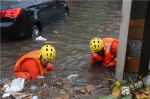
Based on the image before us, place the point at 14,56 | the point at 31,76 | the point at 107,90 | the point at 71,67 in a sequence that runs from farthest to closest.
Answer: the point at 14,56 → the point at 71,67 → the point at 31,76 → the point at 107,90

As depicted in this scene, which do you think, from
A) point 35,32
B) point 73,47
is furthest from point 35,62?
point 35,32

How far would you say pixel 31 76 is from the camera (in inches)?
198

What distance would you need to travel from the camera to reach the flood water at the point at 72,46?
18.6ft

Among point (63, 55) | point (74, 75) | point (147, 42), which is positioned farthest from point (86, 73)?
point (147, 42)

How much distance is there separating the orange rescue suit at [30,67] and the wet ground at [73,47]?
1.54 feet

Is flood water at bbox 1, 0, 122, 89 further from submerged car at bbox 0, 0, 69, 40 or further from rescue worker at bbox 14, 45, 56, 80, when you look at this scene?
rescue worker at bbox 14, 45, 56, 80

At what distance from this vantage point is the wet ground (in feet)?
18.2

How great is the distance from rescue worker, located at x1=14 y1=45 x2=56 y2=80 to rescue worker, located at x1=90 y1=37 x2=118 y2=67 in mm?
971

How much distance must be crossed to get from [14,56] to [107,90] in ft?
10.4

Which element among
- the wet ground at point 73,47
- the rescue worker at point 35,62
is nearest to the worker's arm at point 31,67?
the rescue worker at point 35,62

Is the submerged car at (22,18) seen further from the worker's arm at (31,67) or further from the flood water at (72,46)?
the worker's arm at (31,67)

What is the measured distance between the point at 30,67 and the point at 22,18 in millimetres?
2649

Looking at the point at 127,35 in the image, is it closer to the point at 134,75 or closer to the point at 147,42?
the point at 147,42

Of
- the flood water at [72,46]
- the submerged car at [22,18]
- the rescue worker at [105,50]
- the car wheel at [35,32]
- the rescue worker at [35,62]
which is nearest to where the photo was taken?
the rescue worker at [35,62]
